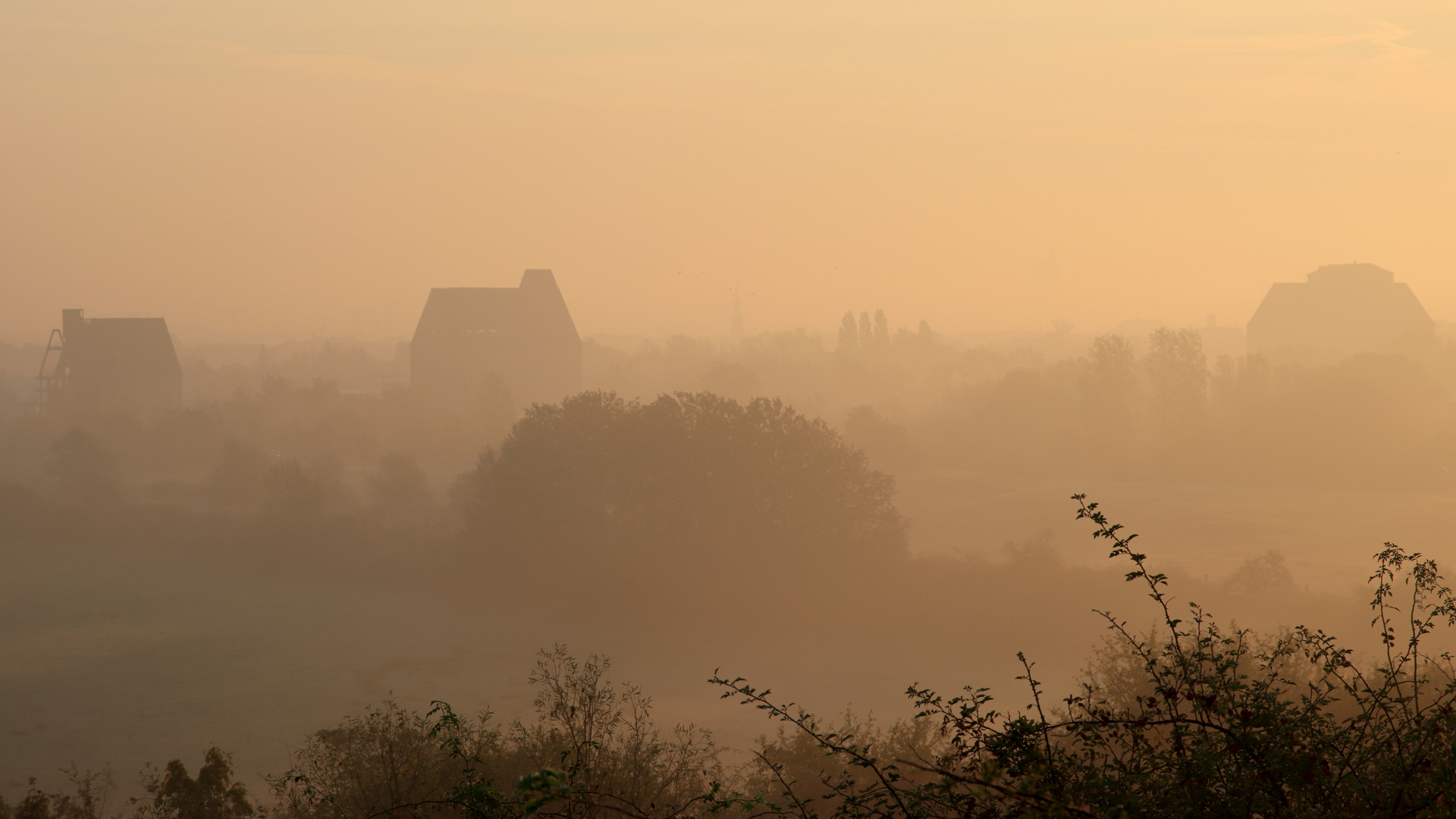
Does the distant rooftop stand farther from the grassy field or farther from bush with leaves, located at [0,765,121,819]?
bush with leaves, located at [0,765,121,819]

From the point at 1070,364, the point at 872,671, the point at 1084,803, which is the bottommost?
the point at 872,671

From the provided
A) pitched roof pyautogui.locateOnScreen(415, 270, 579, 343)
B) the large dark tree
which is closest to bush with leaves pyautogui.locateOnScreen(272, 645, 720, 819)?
the large dark tree

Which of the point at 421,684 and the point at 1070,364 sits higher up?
the point at 1070,364

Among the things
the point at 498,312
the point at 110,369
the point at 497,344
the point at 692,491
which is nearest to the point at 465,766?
the point at 692,491

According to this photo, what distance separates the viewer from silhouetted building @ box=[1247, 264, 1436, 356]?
281 feet

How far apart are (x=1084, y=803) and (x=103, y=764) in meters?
21.6

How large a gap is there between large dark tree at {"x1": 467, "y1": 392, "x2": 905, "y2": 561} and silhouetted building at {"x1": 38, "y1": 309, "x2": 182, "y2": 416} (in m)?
50.8

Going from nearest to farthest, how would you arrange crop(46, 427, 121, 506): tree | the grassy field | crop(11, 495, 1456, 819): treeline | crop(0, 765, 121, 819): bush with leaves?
crop(11, 495, 1456, 819): treeline < crop(0, 765, 121, 819): bush with leaves < the grassy field < crop(46, 427, 121, 506): tree

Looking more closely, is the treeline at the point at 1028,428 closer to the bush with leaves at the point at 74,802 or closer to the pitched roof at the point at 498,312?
the pitched roof at the point at 498,312

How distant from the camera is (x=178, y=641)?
2934 cm

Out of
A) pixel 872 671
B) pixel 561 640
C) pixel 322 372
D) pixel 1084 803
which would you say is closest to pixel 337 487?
pixel 561 640

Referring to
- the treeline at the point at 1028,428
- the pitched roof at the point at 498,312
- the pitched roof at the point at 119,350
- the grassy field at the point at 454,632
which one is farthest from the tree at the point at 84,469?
the pitched roof at the point at 498,312

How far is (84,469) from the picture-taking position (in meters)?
49.5

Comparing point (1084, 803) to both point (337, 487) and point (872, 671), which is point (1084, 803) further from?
point (337, 487)
